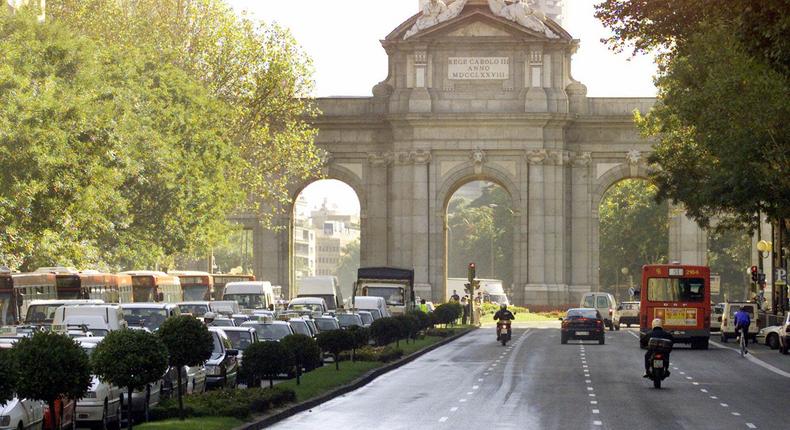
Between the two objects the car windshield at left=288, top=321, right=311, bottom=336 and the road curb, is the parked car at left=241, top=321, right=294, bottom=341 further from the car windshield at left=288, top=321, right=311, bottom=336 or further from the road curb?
the road curb

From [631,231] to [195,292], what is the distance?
58.1 m

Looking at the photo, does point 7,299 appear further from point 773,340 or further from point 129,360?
point 773,340

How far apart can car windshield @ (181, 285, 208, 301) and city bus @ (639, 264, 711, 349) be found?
27.0 meters

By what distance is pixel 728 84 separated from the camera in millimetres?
43875

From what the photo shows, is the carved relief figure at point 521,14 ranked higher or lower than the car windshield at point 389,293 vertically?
higher

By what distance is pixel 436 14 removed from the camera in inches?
3745

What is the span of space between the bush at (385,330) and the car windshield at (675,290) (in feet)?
37.0

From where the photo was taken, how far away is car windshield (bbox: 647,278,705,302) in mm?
58875

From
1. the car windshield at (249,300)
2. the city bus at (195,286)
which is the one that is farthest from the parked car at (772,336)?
the city bus at (195,286)

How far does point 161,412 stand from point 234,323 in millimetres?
17261

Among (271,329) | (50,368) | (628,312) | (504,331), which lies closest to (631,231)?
(628,312)

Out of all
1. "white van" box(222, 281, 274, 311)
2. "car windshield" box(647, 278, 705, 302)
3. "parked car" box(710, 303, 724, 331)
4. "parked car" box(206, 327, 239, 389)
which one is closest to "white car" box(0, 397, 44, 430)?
"parked car" box(206, 327, 239, 389)

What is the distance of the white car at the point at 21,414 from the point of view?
21.8 m

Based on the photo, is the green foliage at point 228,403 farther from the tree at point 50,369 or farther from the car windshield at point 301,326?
the car windshield at point 301,326
